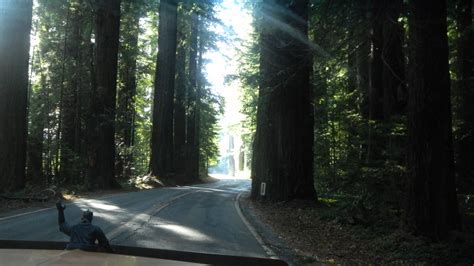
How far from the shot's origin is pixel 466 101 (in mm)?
16812

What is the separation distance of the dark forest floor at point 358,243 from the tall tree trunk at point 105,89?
1325cm

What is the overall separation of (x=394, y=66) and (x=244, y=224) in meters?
8.60

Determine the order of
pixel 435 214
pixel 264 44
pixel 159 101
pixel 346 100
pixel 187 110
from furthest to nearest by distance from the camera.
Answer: pixel 187 110 < pixel 159 101 < pixel 346 100 < pixel 264 44 < pixel 435 214

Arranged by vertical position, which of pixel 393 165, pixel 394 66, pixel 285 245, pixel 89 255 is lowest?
pixel 285 245

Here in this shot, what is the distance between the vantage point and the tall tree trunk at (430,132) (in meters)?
9.40

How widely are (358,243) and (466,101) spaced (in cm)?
894

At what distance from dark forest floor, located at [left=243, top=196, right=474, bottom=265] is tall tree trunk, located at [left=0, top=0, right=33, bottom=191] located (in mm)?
9724

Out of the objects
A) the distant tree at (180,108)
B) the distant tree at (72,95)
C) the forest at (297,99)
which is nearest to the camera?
the forest at (297,99)

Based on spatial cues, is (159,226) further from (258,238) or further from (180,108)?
(180,108)

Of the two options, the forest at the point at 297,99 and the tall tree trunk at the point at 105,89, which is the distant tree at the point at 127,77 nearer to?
the forest at the point at 297,99

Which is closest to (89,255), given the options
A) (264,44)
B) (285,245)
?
(285,245)

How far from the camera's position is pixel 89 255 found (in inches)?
185

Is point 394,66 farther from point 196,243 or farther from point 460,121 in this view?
point 196,243

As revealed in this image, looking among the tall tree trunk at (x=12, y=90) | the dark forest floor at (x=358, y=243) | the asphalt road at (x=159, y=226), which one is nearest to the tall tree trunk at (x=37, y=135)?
the tall tree trunk at (x=12, y=90)
